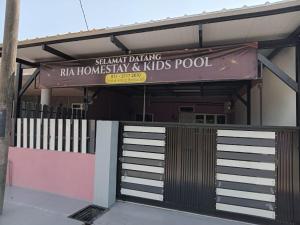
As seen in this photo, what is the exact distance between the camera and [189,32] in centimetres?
389

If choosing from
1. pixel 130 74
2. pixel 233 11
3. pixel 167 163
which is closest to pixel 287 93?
pixel 233 11

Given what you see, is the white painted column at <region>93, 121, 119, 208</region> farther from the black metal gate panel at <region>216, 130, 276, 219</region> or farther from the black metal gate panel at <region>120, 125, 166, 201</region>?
the black metal gate panel at <region>216, 130, 276, 219</region>

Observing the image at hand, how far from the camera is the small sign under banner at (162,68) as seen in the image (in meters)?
3.78

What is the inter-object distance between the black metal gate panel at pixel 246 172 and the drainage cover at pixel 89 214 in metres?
1.94

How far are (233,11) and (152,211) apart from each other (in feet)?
10.7

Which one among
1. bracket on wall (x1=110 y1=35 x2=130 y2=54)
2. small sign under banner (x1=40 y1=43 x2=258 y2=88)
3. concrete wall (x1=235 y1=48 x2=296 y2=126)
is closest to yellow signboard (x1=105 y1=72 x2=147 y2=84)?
small sign under banner (x1=40 y1=43 x2=258 y2=88)

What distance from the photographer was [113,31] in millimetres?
3943

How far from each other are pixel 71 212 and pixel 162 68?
9.21ft

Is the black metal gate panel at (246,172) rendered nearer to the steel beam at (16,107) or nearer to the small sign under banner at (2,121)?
the small sign under banner at (2,121)

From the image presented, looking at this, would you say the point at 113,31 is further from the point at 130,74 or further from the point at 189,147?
the point at 189,147

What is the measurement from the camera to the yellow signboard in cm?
434

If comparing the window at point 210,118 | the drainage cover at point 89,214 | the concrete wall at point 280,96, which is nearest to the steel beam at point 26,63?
the drainage cover at point 89,214

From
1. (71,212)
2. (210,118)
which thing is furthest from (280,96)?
(210,118)

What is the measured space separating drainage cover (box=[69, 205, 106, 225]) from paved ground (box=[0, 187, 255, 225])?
0.10m
